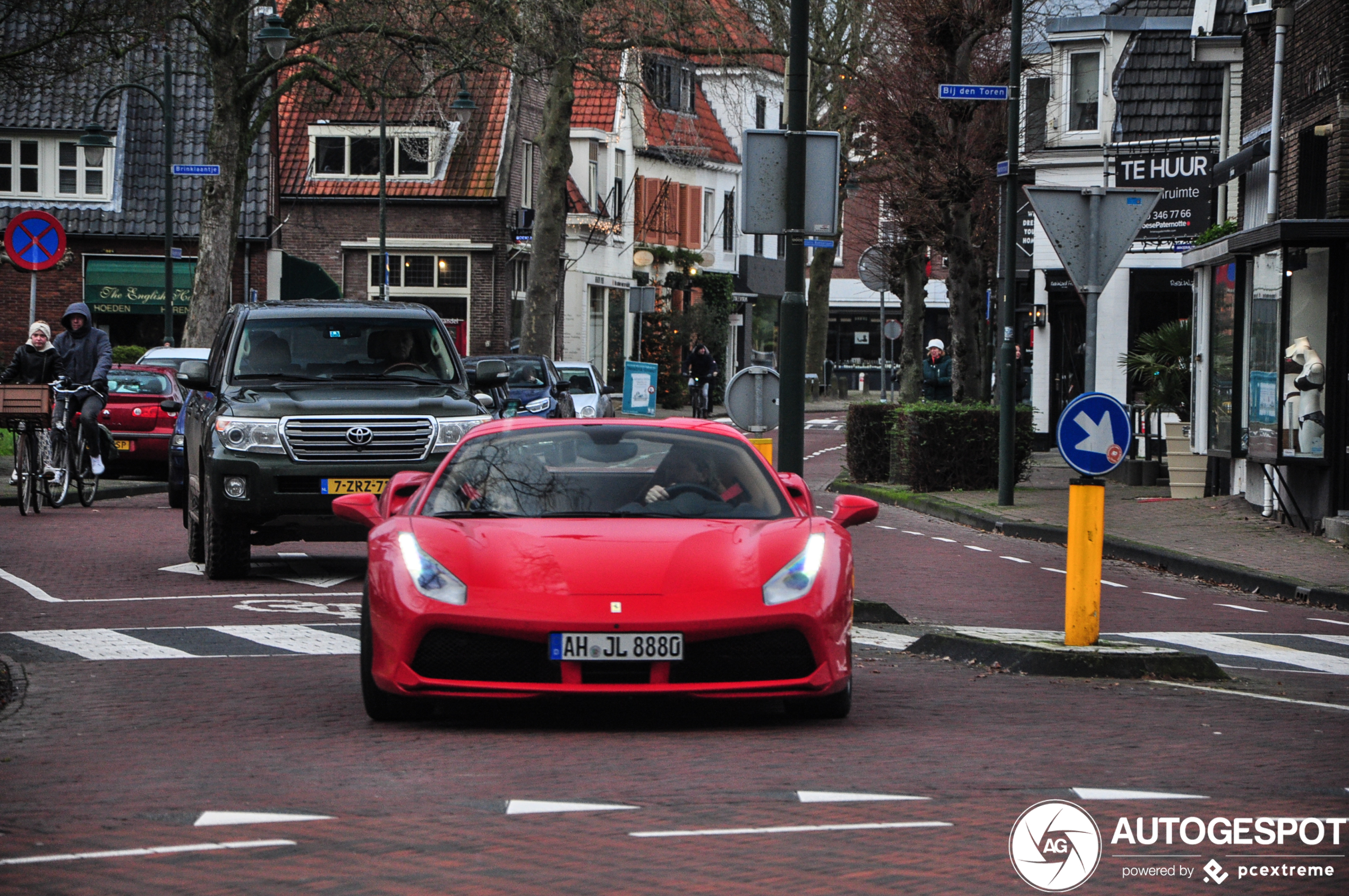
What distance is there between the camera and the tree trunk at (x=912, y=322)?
4759 cm

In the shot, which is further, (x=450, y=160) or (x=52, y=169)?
(x=450, y=160)

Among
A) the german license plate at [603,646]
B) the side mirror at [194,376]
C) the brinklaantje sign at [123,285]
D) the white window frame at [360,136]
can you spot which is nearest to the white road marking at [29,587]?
the side mirror at [194,376]

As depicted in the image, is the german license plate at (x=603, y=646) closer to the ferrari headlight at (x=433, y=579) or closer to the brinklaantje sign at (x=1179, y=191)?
the ferrari headlight at (x=433, y=579)

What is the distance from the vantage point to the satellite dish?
45.6m

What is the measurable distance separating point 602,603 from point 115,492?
17051 mm

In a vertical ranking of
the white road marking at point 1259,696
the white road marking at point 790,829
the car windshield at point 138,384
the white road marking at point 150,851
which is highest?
the car windshield at point 138,384

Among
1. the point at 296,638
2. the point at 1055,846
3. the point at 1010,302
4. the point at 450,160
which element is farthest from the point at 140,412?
the point at 450,160

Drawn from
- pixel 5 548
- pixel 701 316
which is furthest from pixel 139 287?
pixel 5 548

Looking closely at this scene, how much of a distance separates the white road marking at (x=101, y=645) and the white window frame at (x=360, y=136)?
45.1 m

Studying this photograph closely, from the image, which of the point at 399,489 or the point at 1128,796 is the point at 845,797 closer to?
the point at 1128,796

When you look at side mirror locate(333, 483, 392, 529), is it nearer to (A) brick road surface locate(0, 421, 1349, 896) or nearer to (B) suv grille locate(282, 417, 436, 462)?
(A) brick road surface locate(0, 421, 1349, 896)

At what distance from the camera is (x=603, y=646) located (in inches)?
299

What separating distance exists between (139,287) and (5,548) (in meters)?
37.4

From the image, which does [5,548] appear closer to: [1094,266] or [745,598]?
[1094,266]
